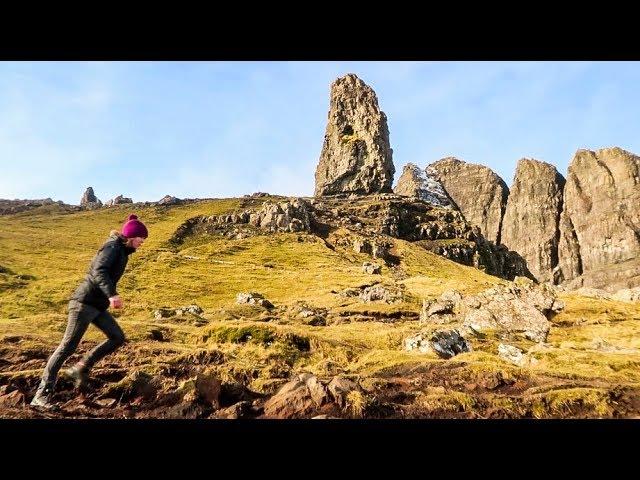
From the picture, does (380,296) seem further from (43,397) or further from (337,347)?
(43,397)

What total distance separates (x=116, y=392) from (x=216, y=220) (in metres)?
159

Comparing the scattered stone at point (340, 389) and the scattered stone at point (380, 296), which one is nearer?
the scattered stone at point (340, 389)

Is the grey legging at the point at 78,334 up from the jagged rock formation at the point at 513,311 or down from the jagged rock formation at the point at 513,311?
down

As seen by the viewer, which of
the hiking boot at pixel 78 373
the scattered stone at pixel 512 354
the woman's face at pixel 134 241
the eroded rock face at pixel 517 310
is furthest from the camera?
the eroded rock face at pixel 517 310

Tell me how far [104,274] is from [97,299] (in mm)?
730

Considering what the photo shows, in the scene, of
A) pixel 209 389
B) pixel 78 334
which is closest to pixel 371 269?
pixel 209 389

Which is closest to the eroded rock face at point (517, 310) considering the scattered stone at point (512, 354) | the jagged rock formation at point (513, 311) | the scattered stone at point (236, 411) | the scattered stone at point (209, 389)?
the jagged rock formation at point (513, 311)

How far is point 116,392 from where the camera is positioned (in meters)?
14.6

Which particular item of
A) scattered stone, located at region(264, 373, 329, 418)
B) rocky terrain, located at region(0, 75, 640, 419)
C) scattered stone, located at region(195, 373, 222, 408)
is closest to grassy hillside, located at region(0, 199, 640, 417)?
rocky terrain, located at region(0, 75, 640, 419)

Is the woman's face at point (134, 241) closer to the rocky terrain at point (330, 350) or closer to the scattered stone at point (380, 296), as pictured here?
the rocky terrain at point (330, 350)

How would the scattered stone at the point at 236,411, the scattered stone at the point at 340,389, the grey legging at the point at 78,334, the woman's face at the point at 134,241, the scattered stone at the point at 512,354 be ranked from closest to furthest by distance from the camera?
the grey legging at the point at 78,334, the woman's face at the point at 134,241, the scattered stone at the point at 236,411, the scattered stone at the point at 340,389, the scattered stone at the point at 512,354

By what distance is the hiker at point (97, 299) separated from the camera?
10.7m

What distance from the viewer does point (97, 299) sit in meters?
11.0
